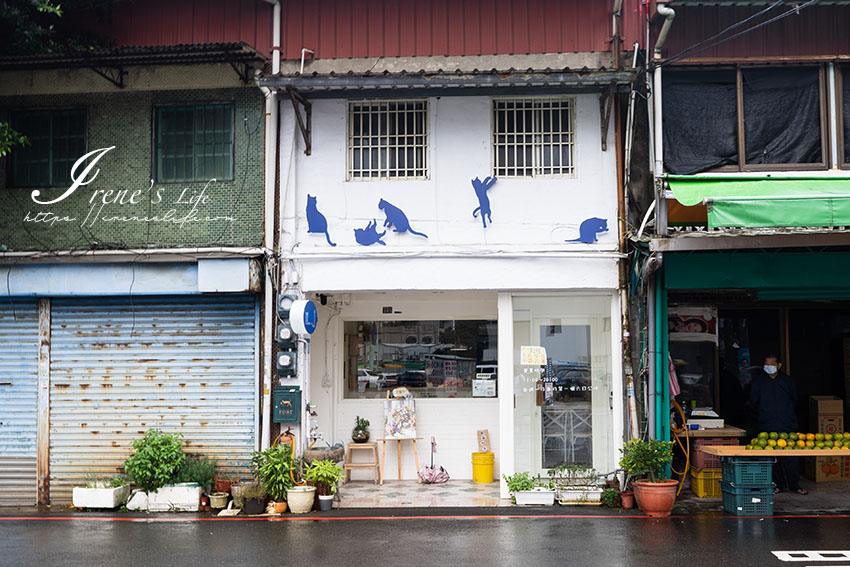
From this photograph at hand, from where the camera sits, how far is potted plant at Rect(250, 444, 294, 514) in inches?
473

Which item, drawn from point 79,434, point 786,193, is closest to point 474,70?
point 786,193

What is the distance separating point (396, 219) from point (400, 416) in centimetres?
356

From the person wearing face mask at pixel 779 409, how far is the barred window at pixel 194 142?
895 cm

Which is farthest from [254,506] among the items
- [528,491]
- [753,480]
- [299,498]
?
[753,480]

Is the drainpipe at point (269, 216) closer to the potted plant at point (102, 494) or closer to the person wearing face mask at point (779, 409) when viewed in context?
the potted plant at point (102, 494)

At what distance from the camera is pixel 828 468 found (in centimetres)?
1415

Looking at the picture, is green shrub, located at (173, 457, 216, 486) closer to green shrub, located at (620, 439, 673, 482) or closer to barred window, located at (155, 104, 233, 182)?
barred window, located at (155, 104, 233, 182)

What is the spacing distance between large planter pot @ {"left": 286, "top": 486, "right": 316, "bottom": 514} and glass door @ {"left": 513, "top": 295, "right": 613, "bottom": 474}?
3.14 meters

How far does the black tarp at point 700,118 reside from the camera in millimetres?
12523

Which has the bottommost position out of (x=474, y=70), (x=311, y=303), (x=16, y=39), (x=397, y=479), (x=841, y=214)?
(x=397, y=479)

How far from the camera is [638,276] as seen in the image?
40.3ft

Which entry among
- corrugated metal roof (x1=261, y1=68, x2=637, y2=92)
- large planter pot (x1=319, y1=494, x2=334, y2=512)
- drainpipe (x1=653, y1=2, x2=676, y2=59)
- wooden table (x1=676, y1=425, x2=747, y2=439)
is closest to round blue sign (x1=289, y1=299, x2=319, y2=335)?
large planter pot (x1=319, y1=494, x2=334, y2=512)

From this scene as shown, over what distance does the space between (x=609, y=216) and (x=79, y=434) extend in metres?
8.73

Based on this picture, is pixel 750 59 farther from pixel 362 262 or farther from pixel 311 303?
pixel 311 303
